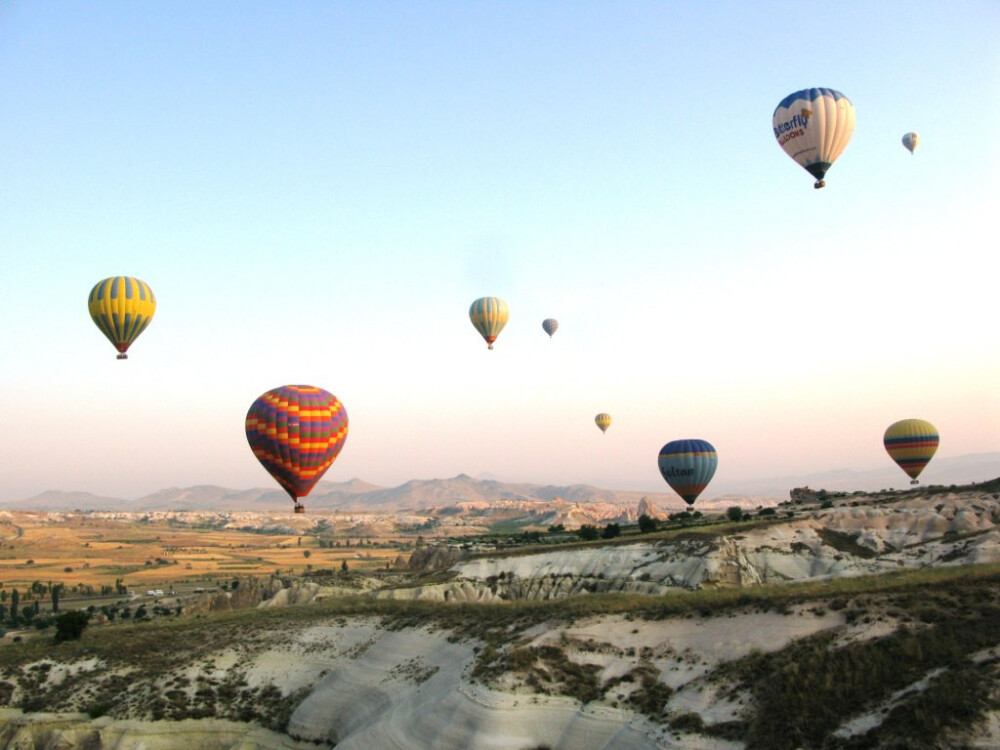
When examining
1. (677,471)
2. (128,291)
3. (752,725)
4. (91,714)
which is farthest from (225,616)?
(677,471)

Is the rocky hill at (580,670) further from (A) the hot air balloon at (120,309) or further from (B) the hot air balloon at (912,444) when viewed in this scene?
(A) the hot air balloon at (120,309)

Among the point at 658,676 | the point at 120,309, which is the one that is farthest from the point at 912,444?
the point at 120,309

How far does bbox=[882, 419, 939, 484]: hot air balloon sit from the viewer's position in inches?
3241

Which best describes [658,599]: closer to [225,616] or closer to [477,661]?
[477,661]

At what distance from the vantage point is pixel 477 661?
36250 mm

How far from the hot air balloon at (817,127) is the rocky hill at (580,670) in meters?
31.3

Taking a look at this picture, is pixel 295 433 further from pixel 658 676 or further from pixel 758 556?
pixel 758 556

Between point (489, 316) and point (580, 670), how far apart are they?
55870 millimetres

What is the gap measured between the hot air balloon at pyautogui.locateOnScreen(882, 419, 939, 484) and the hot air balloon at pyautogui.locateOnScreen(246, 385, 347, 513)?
198 feet

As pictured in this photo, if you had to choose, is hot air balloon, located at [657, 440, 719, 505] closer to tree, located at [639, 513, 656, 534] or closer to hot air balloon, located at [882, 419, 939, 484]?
tree, located at [639, 513, 656, 534]

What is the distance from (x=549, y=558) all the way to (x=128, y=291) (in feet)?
151

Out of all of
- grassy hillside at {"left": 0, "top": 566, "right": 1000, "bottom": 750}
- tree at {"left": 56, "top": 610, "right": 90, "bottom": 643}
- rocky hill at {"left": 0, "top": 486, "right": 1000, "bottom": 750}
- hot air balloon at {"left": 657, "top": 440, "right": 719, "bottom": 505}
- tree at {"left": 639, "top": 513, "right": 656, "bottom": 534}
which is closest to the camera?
grassy hillside at {"left": 0, "top": 566, "right": 1000, "bottom": 750}

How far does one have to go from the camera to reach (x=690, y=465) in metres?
80.2

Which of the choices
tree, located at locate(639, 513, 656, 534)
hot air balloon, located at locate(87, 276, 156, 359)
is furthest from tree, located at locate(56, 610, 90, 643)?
tree, located at locate(639, 513, 656, 534)
